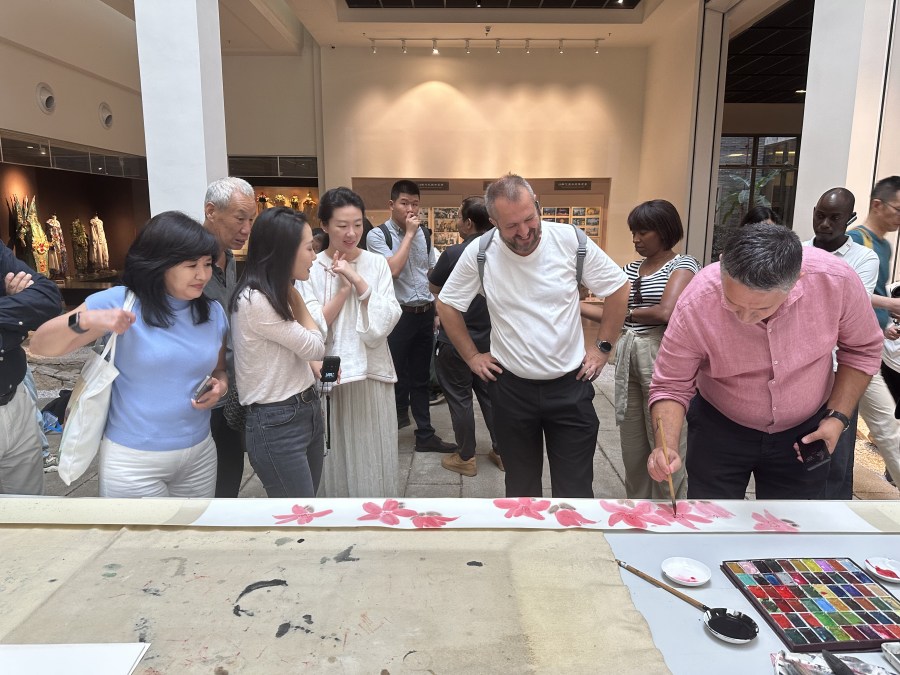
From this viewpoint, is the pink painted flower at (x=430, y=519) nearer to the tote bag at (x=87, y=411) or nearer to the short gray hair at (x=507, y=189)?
the tote bag at (x=87, y=411)

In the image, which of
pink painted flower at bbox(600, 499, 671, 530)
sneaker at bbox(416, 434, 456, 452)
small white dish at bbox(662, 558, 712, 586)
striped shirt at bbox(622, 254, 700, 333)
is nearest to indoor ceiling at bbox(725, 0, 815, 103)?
striped shirt at bbox(622, 254, 700, 333)

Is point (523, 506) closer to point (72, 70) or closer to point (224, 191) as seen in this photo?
point (224, 191)

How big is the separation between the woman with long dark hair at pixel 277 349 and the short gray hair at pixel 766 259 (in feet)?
4.31

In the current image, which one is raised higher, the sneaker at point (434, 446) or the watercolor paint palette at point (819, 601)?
the watercolor paint palette at point (819, 601)

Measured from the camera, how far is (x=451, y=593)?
3.94 ft

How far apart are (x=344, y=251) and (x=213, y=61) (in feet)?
6.48

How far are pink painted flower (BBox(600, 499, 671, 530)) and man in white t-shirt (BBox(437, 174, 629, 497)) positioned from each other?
0.76 meters

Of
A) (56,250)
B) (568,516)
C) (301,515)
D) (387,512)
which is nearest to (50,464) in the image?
(301,515)

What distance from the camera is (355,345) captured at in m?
2.56

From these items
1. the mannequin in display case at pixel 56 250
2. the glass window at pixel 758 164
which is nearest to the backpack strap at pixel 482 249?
the mannequin in display case at pixel 56 250

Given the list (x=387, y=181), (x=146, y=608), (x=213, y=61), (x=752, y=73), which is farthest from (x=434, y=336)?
(x=752, y=73)

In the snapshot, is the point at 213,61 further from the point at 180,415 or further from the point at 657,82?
the point at 657,82

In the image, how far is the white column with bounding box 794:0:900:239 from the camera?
3520 mm

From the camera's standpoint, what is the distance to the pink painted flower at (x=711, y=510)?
153cm
